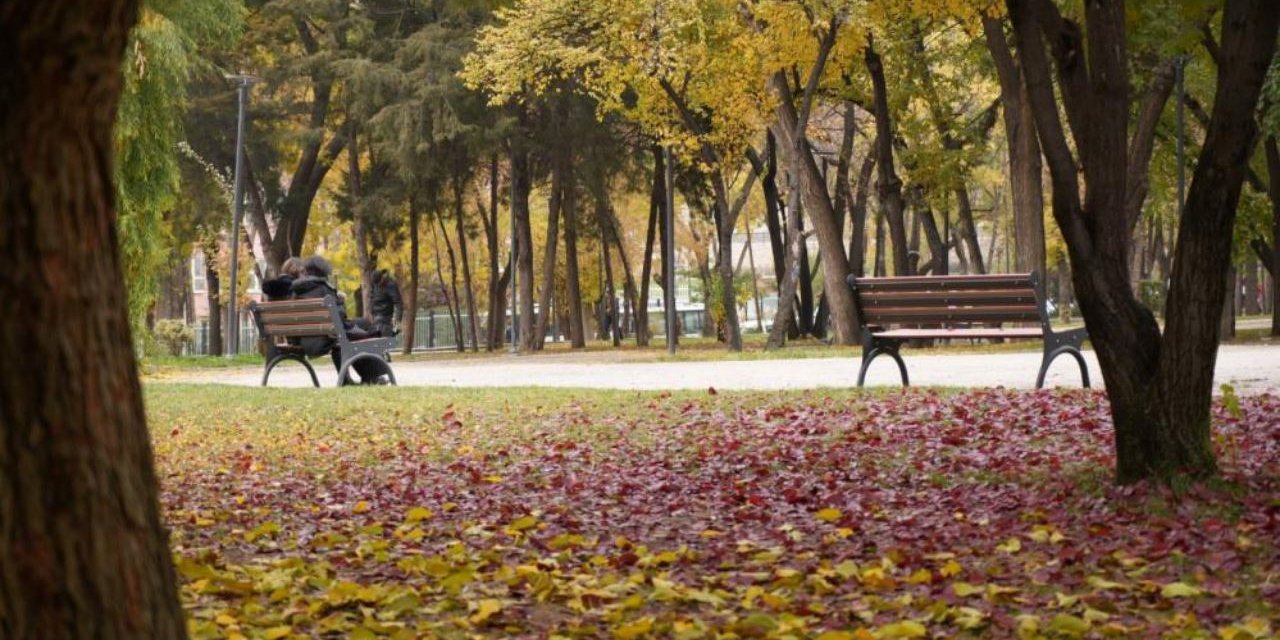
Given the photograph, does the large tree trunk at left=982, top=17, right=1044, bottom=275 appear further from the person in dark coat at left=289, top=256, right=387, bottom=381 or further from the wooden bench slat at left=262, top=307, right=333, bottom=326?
the wooden bench slat at left=262, top=307, right=333, bottom=326

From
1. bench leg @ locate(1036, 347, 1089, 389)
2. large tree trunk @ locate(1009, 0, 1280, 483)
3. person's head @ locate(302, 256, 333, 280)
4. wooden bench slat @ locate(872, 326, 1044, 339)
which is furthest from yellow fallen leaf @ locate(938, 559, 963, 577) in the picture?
person's head @ locate(302, 256, 333, 280)

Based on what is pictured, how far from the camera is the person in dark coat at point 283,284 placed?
20469mm

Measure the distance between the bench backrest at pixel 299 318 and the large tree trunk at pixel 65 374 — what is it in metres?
15.8

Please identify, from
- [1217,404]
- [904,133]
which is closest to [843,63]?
[904,133]

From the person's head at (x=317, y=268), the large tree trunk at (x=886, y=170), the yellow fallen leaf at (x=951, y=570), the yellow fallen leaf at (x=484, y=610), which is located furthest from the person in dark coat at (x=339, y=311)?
the large tree trunk at (x=886, y=170)

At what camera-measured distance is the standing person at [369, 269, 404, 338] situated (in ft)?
72.8

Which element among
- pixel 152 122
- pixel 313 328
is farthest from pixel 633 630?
pixel 152 122

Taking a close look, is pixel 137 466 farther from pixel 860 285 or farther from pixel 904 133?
pixel 904 133

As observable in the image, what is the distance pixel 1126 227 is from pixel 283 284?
45.1 ft

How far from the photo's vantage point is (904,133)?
37062 millimetres

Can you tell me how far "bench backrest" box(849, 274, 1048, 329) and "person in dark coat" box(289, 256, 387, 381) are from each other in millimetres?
6289

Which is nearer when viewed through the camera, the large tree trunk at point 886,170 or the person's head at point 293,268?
the person's head at point 293,268

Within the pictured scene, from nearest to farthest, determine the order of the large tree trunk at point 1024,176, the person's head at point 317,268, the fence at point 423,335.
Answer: the person's head at point 317,268, the large tree trunk at point 1024,176, the fence at point 423,335

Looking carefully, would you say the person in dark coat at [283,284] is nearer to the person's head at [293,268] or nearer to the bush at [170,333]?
the person's head at [293,268]
